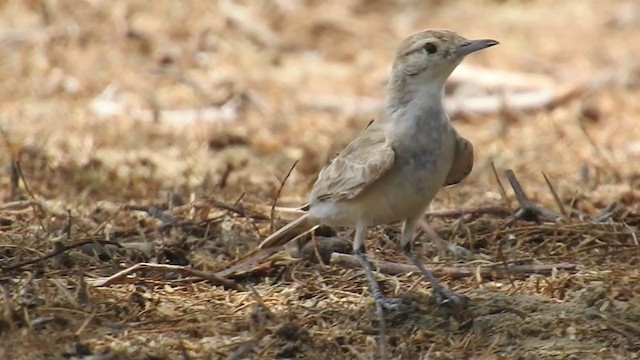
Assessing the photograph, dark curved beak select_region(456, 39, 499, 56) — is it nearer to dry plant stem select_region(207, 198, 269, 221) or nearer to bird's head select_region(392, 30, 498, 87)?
bird's head select_region(392, 30, 498, 87)

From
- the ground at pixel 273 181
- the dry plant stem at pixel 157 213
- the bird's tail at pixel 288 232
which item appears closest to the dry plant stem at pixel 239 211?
the ground at pixel 273 181

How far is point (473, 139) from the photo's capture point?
980 cm

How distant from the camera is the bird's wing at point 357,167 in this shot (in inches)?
202

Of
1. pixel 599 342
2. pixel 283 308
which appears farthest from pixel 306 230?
pixel 599 342

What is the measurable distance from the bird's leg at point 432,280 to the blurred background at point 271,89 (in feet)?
6.28

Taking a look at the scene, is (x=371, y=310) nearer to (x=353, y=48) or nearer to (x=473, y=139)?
(x=473, y=139)

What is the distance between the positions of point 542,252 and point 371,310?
124cm

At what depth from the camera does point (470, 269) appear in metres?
5.63

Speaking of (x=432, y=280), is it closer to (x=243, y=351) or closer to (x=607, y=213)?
(x=243, y=351)

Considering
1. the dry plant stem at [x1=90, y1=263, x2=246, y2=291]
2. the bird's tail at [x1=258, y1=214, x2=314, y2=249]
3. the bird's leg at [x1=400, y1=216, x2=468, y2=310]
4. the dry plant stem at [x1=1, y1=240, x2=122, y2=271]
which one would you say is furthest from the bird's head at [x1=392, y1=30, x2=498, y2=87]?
the dry plant stem at [x1=1, y1=240, x2=122, y2=271]

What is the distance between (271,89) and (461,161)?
567 centimetres

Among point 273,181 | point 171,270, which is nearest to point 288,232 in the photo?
point 171,270

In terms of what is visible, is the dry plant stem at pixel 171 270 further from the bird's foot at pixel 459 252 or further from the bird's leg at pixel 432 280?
the bird's foot at pixel 459 252

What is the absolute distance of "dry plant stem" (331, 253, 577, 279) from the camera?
5.56 meters
